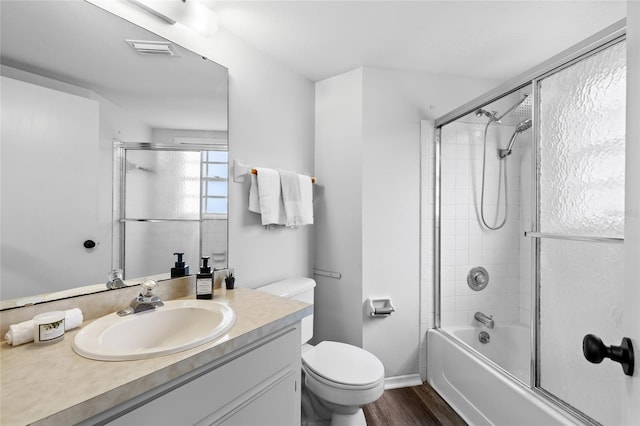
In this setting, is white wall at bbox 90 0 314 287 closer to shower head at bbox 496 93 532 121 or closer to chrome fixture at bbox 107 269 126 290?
chrome fixture at bbox 107 269 126 290

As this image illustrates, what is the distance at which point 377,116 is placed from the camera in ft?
6.63

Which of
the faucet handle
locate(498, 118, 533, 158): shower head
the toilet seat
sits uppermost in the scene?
locate(498, 118, 533, 158): shower head

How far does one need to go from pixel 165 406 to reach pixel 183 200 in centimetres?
87

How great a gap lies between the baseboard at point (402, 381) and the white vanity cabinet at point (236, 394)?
1.15 m

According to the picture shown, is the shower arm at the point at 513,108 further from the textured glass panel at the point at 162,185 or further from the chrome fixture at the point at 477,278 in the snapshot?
the textured glass panel at the point at 162,185

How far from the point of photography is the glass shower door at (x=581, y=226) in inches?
44.8

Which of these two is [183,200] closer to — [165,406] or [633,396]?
[165,406]

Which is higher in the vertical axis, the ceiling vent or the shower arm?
the ceiling vent

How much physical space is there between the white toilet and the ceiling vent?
1.29 m

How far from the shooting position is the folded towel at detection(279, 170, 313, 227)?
71.0 inches

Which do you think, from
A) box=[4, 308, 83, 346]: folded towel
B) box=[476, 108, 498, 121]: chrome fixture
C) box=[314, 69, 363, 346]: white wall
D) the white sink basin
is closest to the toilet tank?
box=[314, 69, 363, 346]: white wall

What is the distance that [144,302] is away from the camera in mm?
1029

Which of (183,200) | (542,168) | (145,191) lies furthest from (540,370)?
(145,191)

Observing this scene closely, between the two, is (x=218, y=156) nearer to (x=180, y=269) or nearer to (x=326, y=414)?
(x=180, y=269)
